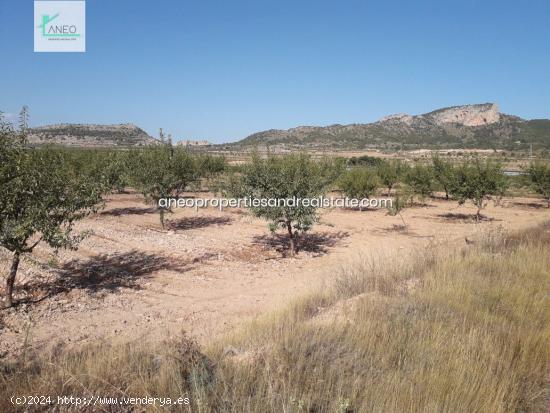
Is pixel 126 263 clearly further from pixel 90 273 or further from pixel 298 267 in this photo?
pixel 298 267

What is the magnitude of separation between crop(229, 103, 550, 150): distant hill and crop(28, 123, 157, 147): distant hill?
37487mm

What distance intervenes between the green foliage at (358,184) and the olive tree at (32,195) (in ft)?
67.2

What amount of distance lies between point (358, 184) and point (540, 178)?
46.1 feet

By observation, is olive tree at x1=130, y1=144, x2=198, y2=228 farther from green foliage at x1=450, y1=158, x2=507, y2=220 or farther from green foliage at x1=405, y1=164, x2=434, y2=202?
green foliage at x1=405, y1=164, x2=434, y2=202

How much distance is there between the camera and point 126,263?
10.9m

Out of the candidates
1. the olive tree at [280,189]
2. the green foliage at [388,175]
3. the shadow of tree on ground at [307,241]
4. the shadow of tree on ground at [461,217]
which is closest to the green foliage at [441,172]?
the shadow of tree on ground at [461,217]

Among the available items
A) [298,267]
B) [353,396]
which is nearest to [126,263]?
[298,267]

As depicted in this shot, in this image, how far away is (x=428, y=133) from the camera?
138250 mm

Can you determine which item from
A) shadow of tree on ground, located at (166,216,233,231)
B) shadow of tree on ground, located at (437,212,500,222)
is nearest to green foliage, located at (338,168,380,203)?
shadow of tree on ground, located at (437,212,500,222)

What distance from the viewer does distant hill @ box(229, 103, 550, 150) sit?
118169 millimetres

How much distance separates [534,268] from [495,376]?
4.35m

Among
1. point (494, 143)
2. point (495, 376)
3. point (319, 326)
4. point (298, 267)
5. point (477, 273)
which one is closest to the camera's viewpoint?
point (495, 376)

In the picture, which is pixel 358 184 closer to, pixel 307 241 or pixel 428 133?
pixel 307 241

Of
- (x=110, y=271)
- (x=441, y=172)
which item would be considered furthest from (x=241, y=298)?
(x=441, y=172)
